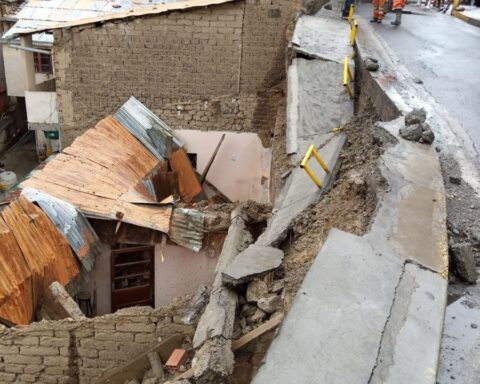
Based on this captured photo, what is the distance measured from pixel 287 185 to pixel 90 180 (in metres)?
3.27

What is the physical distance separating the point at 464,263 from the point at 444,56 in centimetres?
701

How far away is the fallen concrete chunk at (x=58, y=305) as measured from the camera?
5.91 meters

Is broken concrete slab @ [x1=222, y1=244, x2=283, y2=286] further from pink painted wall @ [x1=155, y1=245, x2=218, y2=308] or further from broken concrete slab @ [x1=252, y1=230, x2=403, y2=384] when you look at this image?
pink painted wall @ [x1=155, y1=245, x2=218, y2=308]

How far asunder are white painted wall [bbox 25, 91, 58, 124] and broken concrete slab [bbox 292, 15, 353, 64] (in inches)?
266

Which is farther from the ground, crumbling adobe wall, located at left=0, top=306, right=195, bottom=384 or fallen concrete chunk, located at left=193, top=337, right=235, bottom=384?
fallen concrete chunk, located at left=193, top=337, right=235, bottom=384

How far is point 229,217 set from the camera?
725 cm

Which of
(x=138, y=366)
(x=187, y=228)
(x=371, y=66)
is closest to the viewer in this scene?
(x=138, y=366)

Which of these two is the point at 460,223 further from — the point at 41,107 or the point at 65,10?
the point at 65,10

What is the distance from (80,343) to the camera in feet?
17.8

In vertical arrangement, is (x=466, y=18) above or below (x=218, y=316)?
above

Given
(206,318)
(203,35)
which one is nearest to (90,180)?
(203,35)

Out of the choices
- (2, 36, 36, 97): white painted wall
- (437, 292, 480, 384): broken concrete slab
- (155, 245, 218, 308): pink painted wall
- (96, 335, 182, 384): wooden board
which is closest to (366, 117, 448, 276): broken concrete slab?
(437, 292, 480, 384): broken concrete slab

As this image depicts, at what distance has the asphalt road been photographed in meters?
6.96

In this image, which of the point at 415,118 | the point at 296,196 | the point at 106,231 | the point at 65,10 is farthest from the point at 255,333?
the point at 65,10
